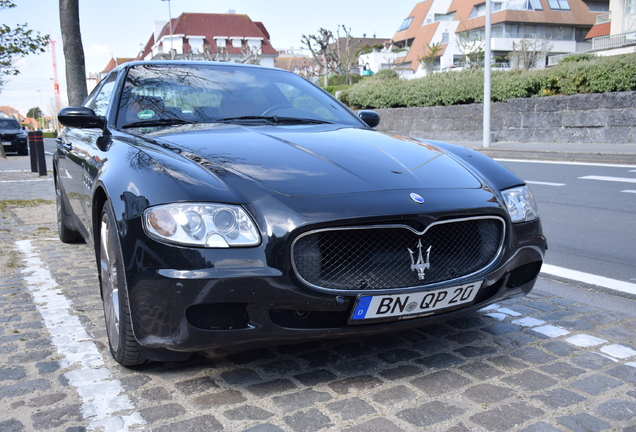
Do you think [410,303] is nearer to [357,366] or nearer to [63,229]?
[357,366]

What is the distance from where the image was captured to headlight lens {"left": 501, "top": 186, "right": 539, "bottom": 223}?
294 centimetres

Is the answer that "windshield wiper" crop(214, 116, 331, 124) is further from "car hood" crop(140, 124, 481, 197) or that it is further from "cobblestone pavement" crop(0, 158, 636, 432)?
"cobblestone pavement" crop(0, 158, 636, 432)

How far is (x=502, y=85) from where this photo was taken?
19.5 meters

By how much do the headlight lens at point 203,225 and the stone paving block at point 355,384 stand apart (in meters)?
0.75

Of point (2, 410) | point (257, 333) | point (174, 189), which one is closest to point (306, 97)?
point (174, 189)

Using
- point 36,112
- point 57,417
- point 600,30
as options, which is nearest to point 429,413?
point 57,417

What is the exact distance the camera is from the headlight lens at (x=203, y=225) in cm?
233

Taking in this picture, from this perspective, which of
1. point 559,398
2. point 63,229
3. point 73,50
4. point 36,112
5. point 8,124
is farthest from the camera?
point 36,112

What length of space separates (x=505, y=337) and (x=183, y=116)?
2.19 meters

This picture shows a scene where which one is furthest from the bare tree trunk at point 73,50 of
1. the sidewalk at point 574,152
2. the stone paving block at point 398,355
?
the sidewalk at point 574,152

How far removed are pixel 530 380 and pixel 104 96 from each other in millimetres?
3270

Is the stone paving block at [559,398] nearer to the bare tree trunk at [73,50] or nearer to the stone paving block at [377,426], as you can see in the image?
the stone paving block at [377,426]

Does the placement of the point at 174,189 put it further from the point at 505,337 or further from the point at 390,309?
the point at 505,337

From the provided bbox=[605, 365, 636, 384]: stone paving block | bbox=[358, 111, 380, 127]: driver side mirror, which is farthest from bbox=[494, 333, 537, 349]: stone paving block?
bbox=[358, 111, 380, 127]: driver side mirror
